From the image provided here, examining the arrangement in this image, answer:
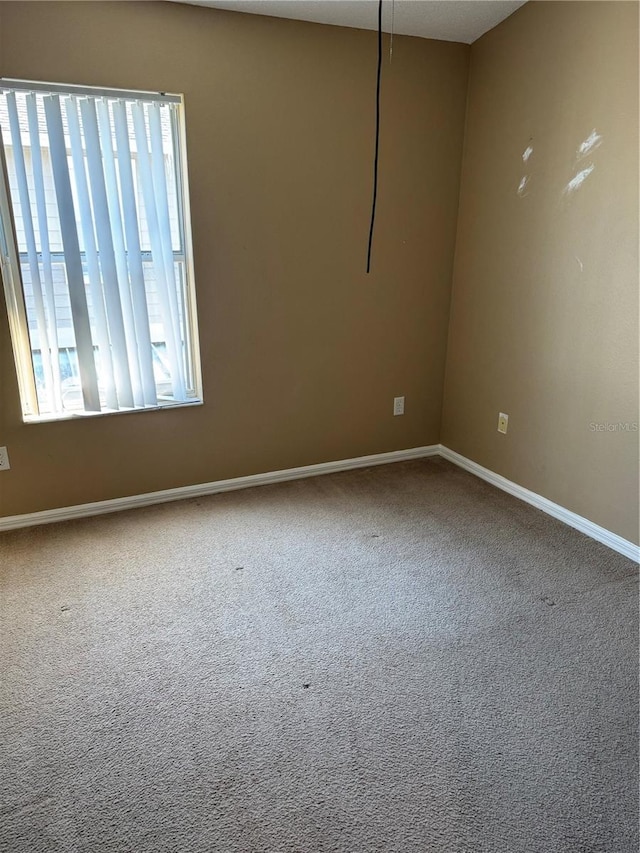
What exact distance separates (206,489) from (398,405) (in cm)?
127

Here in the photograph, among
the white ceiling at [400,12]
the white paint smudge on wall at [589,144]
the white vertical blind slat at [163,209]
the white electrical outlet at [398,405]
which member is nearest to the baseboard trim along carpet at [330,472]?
the white electrical outlet at [398,405]

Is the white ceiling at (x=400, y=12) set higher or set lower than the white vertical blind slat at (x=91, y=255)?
higher

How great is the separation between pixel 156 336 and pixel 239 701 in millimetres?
1793

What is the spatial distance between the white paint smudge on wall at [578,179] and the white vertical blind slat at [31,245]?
238 centimetres

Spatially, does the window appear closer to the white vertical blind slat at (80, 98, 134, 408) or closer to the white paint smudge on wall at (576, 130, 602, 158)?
the white vertical blind slat at (80, 98, 134, 408)

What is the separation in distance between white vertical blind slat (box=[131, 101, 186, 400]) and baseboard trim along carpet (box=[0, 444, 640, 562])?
1.82ft

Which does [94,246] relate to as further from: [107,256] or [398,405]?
[398,405]

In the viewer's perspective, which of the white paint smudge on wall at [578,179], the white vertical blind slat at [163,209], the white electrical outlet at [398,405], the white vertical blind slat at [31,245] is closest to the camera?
the white vertical blind slat at [31,245]

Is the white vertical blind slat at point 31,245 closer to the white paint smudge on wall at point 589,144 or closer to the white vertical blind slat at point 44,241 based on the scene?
the white vertical blind slat at point 44,241

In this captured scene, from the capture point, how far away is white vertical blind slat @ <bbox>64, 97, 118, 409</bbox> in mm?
2356

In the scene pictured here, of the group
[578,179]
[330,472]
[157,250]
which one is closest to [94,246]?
[157,250]

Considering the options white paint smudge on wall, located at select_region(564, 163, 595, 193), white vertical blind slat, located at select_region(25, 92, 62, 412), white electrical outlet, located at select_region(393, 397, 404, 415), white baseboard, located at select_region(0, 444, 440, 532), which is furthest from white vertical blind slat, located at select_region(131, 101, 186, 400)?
white paint smudge on wall, located at select_region(564, 163, 595, 193)

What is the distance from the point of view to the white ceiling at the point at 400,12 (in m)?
2.43

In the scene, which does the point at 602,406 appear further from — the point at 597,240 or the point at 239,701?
the point at 239,701
